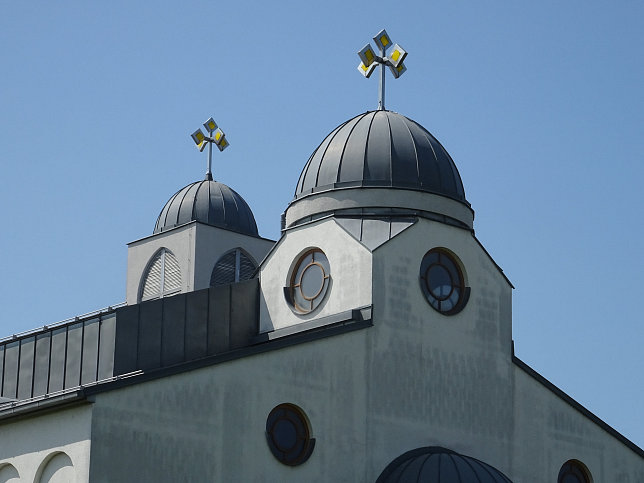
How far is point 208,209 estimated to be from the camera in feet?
168

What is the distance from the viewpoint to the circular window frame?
40.3 m

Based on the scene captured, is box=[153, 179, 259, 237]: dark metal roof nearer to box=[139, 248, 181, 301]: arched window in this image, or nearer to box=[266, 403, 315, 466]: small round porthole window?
box=[139, 248, 181, 301]: arched window

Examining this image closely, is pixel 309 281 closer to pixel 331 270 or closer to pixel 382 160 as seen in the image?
pixel 331 270

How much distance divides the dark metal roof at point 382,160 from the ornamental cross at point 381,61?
5.70 feet

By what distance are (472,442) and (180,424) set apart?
10346mm

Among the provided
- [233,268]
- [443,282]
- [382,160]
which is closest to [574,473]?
[443,282]

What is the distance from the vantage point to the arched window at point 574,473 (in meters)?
41.9

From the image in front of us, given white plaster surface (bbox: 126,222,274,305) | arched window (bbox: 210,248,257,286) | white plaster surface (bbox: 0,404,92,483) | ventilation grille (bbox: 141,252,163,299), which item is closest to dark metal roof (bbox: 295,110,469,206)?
white plaster surface (bbox: 126,222,274,305)

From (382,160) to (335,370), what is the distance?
7.50 m

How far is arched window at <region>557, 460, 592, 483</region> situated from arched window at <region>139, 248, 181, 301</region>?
51.1ft

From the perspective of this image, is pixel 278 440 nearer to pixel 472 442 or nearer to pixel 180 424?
pixel 180 424

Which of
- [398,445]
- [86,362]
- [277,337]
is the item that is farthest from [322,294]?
[86,362]

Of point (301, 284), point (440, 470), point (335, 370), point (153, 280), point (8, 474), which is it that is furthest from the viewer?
point (153, 280)

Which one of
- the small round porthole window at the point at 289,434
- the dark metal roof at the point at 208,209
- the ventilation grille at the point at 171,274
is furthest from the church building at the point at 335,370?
the dark metal roof at the point at 208,209
